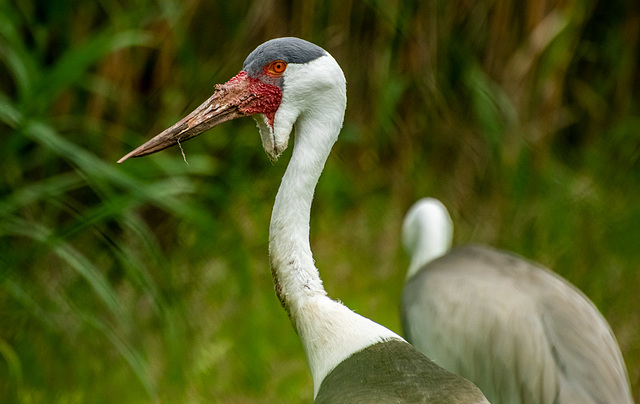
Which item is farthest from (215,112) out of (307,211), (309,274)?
(309,274)

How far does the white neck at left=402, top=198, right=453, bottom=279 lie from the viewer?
15.2ft

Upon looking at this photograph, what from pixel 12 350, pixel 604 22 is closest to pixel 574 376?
pixel 12 350

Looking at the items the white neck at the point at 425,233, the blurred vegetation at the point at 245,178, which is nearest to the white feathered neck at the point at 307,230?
the blurred vegetation at the point at 245,178

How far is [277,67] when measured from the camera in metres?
2.56

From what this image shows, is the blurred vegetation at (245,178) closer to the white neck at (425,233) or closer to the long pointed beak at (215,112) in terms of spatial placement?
the white neck at (425,233)

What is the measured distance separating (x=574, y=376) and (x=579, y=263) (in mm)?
1859

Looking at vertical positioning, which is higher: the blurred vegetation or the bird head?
the bird head

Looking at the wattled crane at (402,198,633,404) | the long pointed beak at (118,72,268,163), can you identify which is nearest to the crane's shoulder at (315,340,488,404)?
the long pointed beak at (118,72,268,163)

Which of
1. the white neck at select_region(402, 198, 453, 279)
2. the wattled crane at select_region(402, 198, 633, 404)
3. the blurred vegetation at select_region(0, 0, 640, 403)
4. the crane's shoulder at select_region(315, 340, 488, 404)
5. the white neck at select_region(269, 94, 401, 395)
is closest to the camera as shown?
the crane's shoulder at select_region(315, 340, 488, 404)

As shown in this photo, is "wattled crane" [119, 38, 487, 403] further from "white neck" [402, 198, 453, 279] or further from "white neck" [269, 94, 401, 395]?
"white neck" [402, 198, 453, 279]

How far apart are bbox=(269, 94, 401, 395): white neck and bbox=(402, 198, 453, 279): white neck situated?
2.10 metres

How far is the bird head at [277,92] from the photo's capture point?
2531mm

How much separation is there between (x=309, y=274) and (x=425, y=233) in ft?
7.36

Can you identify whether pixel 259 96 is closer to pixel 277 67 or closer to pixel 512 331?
pixel 277 67
